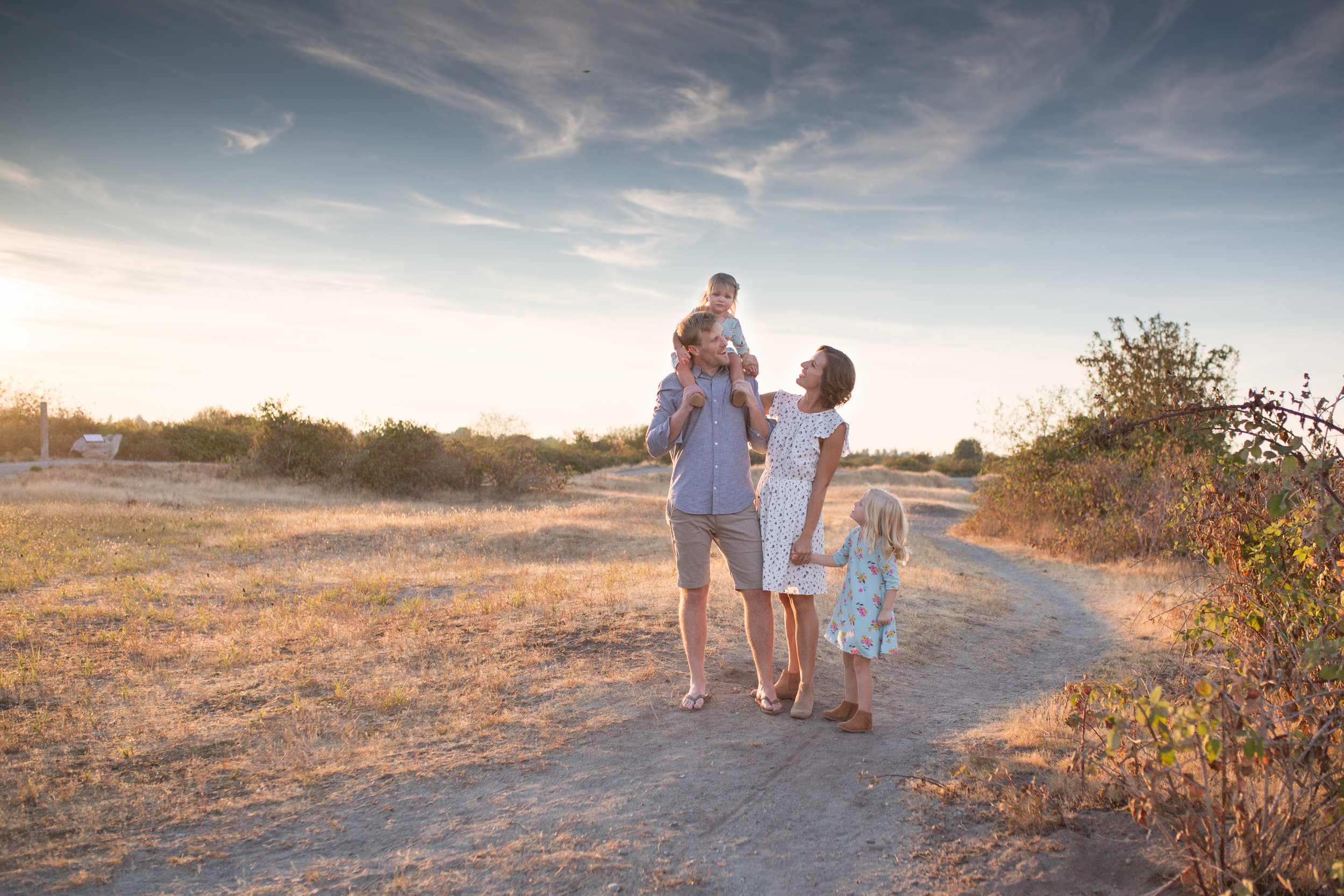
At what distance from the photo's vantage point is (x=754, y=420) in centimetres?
448

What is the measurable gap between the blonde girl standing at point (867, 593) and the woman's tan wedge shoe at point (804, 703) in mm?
166

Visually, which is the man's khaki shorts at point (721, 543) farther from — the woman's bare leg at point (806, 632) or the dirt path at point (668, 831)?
the dirt path at point (668, 831)

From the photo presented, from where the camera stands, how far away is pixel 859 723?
172 inches

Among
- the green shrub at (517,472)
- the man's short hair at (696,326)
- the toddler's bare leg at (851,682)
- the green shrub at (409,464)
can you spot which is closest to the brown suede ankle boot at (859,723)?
the toddler's bare leg at (851,682)

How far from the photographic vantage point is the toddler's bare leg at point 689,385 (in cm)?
431

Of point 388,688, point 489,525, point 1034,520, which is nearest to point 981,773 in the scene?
point 388,688

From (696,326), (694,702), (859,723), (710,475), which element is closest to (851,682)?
(859,723)

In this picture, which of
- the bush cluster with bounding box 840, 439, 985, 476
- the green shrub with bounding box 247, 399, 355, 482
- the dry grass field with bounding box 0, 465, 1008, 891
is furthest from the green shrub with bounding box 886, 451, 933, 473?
the dry grass field with bounding box 0, 465, 1008, 891

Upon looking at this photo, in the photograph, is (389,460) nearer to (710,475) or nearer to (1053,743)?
(710,475)

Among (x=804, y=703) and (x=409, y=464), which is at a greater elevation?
(x=409, y=464)

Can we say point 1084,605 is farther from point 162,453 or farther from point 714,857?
point 162,453

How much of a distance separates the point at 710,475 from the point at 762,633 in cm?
97

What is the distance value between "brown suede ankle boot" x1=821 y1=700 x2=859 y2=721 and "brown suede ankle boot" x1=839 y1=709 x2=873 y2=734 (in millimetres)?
72

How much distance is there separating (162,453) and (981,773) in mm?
36562
